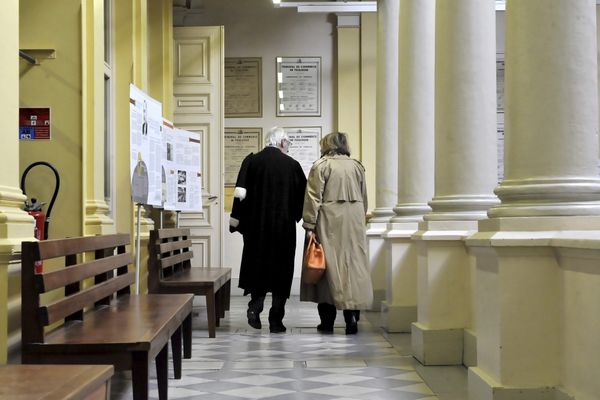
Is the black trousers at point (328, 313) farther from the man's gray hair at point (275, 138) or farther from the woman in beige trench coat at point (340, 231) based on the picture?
the man's gray hair at point (275, 138)

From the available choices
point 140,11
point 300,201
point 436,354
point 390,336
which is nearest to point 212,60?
point 140,11

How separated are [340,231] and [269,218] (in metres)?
0.66

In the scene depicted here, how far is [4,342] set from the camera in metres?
3.35

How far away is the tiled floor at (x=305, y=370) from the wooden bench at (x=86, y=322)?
59cm

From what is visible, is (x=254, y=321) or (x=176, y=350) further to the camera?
(x=254, y=321)

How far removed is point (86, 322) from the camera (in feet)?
10.9

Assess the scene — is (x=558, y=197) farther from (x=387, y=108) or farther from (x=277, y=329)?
(x=387, y=108)

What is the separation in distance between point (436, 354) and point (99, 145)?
275 centimetres

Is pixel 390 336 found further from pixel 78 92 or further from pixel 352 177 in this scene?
pixel 78 92

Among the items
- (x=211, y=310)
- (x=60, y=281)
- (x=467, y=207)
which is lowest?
(x=211, y=310)

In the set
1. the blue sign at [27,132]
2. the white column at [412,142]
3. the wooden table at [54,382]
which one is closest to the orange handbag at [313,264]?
the white column at [412,142]

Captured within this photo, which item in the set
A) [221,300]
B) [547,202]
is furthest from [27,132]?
[547,202]

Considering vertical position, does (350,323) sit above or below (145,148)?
below

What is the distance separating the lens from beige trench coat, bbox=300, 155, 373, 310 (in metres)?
6.21
